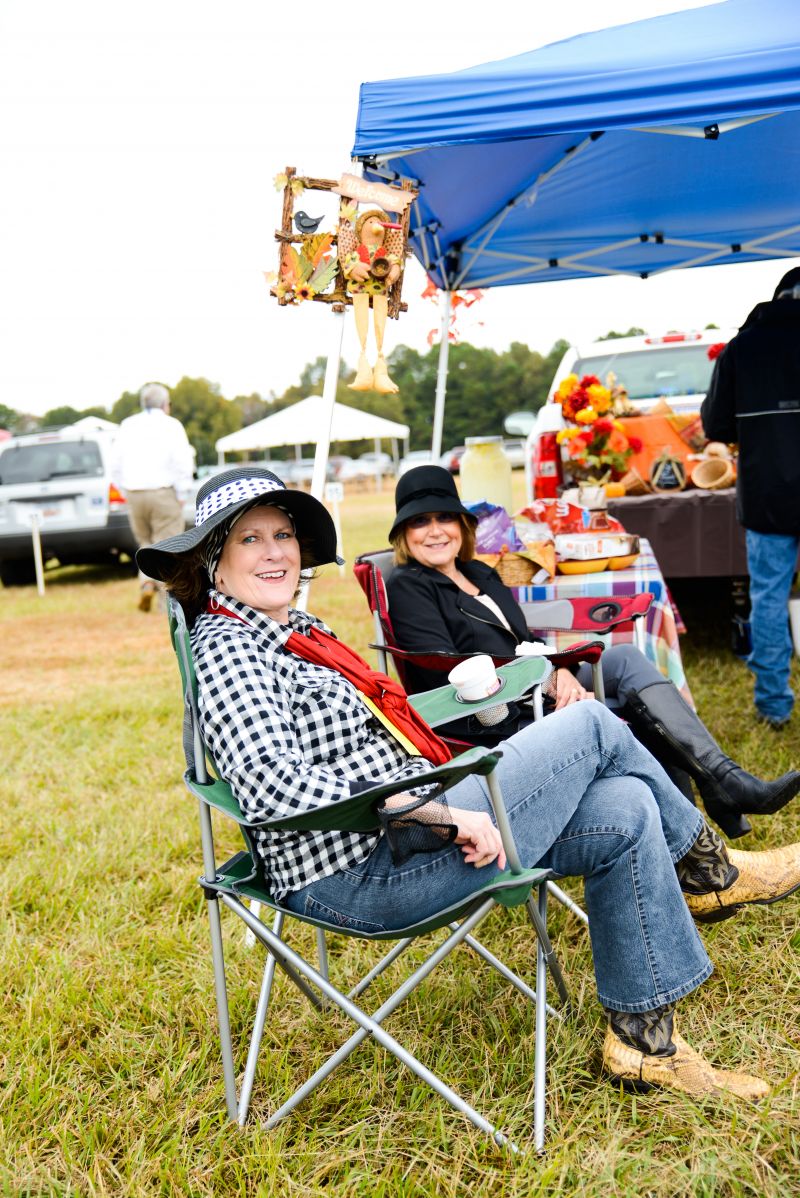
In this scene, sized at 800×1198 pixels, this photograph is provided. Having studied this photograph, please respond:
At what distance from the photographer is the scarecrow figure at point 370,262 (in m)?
2.68

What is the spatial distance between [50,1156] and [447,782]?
106 centimetres

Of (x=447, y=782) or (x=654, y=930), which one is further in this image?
(x=654, y=930)

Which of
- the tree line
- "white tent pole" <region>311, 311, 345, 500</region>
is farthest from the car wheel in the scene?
the tree line

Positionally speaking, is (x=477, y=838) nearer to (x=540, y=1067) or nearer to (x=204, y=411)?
(x=540, y=1067)

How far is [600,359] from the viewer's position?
270 inches

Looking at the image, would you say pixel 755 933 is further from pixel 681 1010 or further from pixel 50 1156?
pixel 50 1156

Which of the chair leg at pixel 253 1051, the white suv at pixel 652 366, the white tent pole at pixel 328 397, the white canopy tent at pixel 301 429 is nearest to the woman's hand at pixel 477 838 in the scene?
the chair leg at pixel 253 1051

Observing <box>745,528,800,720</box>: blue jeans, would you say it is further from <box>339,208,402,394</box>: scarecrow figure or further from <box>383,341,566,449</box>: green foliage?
<box>383,341,566,449</box>: green foliage

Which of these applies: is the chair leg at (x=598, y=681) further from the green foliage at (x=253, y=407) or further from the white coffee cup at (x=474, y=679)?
the green foliage at (x=253, y=407)

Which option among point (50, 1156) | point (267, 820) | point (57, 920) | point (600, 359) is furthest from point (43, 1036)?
point (600, 359)

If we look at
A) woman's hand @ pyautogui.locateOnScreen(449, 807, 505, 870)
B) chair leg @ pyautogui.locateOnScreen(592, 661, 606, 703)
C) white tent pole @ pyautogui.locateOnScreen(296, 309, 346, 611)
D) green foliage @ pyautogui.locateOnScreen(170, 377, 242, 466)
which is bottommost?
woman's hand @ pyautogui.locateOnScreen(449, 807, 505, 870)

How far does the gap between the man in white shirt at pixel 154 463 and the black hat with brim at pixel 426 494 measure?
4.92m

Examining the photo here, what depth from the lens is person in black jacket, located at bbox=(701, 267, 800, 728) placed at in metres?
3.53

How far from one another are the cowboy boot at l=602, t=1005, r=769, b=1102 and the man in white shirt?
636 centimetres
